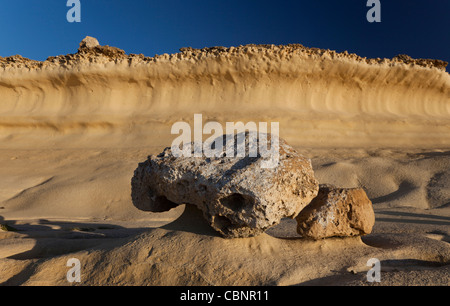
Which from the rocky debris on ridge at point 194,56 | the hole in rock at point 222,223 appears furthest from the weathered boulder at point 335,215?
the rocky debris on ridge at point 194,56

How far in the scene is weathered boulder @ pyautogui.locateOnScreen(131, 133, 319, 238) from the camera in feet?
7.60

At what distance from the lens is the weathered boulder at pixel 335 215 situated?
2.68m

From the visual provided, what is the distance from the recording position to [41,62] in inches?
423

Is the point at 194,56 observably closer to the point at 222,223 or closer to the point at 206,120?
the point at 206,120

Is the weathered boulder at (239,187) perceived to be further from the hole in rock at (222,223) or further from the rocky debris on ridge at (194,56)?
the rocky debris on ridge at (194,56)

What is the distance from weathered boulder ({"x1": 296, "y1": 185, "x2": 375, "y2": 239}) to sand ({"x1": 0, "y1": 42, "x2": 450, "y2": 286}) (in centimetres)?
10

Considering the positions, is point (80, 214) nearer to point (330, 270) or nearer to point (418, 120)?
point (330, 270)

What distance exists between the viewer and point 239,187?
230 cm

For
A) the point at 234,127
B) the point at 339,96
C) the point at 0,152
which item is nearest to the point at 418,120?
the point at 339,96

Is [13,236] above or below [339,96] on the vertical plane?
below

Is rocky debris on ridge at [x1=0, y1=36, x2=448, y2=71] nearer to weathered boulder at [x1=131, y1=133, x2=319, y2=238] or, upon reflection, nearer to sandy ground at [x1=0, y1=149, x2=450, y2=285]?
sandy ground at [x1=0, y1=149, x2=450, y2=285]

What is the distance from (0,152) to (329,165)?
8.35m

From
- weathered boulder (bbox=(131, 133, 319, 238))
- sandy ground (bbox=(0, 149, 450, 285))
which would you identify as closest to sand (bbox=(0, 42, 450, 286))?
sandy ground (bbox=(0, 149, 450, 285))

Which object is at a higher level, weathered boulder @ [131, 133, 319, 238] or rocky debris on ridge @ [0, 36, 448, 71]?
rocky debris on ridge @ [0, 36, 448, 71]
